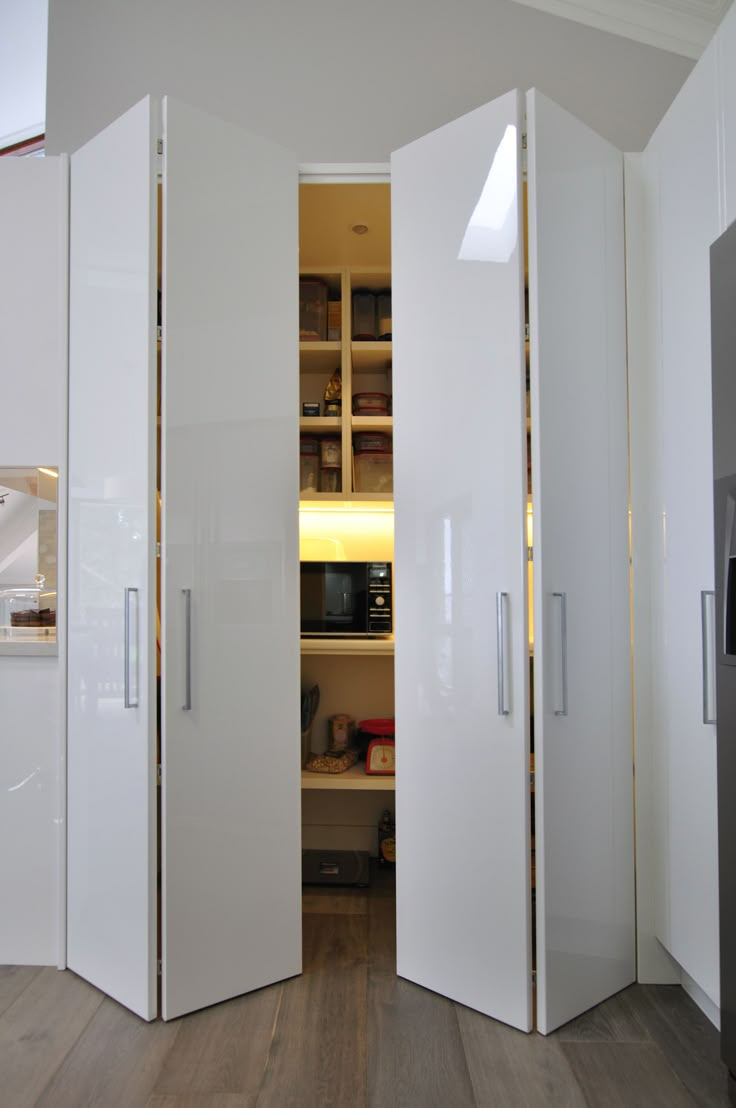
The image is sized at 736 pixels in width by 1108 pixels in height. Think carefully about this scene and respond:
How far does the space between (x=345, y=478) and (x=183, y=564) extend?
1009 millimetres

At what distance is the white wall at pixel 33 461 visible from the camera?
2.13 meters

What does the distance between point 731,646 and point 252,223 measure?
1.61 m

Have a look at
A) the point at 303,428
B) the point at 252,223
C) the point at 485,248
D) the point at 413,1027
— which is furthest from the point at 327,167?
the point at 413,1027

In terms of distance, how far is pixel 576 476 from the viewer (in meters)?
1.92

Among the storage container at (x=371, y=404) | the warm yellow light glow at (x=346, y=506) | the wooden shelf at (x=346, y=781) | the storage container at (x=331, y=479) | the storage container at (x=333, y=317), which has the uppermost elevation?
the storage container at (x=333, y=317)

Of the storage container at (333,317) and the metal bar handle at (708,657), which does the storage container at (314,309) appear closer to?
the storage container at (333,317)

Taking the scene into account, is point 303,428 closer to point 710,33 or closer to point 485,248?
point 485,248

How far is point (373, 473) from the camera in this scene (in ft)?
9.47

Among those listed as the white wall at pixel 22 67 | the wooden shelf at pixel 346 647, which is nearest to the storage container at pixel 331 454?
the wooden shelf at pixel 346 647

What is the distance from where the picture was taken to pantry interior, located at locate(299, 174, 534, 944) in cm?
267

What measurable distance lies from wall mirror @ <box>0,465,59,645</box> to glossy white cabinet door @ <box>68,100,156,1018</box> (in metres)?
0.18

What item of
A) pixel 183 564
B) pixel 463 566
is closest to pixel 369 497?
pixel 463 566

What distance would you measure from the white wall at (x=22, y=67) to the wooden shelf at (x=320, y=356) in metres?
1.85

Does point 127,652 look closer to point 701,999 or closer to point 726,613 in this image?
point 726,613
